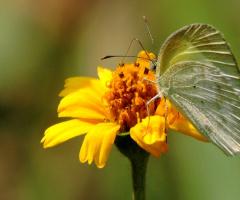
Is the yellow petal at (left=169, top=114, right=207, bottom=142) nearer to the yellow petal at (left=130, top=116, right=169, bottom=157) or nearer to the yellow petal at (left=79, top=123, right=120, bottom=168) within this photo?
the yellow petal at (left=130, top=116, right=169, bottom=157)

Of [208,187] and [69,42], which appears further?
[69,42]

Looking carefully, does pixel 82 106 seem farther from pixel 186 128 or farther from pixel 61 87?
pixel 61 87

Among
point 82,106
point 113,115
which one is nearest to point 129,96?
point 113,115

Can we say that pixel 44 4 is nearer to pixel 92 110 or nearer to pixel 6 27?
pixel 6 27

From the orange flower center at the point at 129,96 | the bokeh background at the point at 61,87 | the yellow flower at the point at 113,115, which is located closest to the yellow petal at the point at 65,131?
the yellow flower at the point at 113,115

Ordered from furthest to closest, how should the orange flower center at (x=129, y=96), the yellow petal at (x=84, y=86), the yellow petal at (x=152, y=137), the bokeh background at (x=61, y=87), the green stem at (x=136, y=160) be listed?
the bokeh background at (x=61, y=87) < the yellow petal at (x=84, y=86) < the orange flower center at (x=129, y=96) < the green stem at (x=136, y=160) < the yellow petal at (x=152, y=137)

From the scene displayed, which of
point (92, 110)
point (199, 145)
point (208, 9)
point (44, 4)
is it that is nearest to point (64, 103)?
point (92, 110)

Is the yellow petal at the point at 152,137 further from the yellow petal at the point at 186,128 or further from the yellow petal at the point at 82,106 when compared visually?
the yellow petal at the point at 82,106

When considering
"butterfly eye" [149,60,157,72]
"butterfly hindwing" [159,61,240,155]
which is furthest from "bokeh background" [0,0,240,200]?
"butterfly eye" [149,60,157,72]
